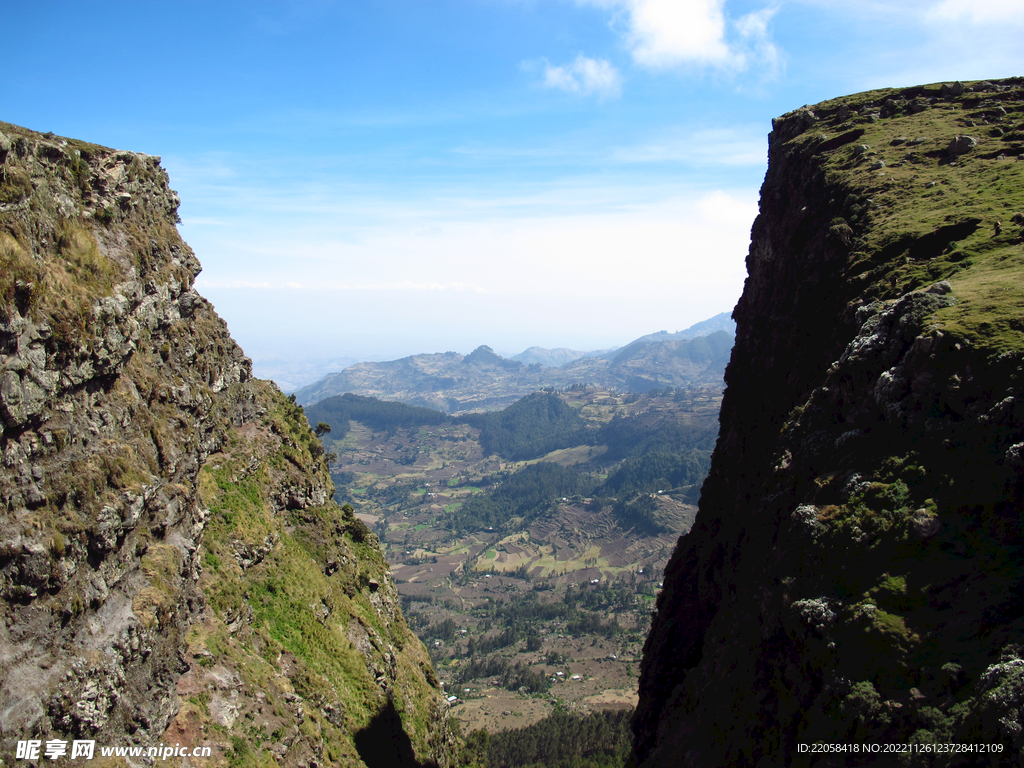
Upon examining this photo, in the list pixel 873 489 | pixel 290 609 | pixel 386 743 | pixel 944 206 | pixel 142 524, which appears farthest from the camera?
pixel 386 743

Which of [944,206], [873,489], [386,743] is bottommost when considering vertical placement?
[386,743]

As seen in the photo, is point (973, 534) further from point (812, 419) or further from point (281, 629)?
point (281, 629)

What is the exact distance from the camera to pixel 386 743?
52688mm

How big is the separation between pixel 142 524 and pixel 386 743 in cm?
3432

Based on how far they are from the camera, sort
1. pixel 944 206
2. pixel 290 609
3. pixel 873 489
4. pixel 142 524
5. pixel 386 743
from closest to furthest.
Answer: pixel 873 489 < pixel 142 524 < pixel 944 206 < pixel 290 609 < pixel 386 743

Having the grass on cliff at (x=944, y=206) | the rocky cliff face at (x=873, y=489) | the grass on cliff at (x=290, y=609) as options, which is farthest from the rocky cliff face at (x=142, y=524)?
the grass on cliff at (x=944, y=206)

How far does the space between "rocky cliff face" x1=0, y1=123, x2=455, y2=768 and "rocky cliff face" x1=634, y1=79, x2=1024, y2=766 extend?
29.3 metres

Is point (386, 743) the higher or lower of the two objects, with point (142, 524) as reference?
lower

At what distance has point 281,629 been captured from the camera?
48438 millimetres

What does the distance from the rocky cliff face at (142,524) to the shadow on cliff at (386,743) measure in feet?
0.82

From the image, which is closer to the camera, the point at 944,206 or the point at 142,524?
the point at 142,524

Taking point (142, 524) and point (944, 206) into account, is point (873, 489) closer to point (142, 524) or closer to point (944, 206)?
point (944, 206)

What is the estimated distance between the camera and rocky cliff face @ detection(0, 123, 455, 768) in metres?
24.7

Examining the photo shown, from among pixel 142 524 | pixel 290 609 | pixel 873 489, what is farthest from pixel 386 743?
pixel 873 489
